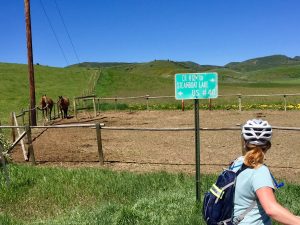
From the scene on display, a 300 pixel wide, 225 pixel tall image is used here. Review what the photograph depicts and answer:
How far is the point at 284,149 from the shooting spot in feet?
39.7

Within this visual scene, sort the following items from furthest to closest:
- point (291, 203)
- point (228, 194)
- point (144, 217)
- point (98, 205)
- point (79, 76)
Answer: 1. point (79, 76)
2. point (98, 205)
3. point (291, 203)
4. point (144, 217)
5. point (228, 194)

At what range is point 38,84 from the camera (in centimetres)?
5622

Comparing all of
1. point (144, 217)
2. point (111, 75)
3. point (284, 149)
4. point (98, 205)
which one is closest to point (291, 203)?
point (144, 217)

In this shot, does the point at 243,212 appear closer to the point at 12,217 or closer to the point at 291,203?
the point at 291,203

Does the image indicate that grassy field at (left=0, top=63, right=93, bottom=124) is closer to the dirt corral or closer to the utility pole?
the utility pole

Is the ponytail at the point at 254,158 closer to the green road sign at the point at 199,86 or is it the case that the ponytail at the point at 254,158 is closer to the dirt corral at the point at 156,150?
the green road sign at the point at 199,86

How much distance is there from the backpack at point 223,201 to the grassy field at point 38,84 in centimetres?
3339

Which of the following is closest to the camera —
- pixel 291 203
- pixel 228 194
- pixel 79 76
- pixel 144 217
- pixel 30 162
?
pixel 228 194

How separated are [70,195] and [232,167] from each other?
5.20 m

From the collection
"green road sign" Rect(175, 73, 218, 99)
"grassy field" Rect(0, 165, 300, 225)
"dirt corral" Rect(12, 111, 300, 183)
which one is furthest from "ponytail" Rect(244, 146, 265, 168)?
"dirt corral" Rect(12, 111, 300, 183)

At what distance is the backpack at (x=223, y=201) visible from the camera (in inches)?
114

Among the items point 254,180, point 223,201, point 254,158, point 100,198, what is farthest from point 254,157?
point 100,198

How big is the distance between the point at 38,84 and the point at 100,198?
50.8 metres

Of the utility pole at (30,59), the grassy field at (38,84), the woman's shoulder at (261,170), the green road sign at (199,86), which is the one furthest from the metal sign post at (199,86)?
the grassy field at (38,84)
